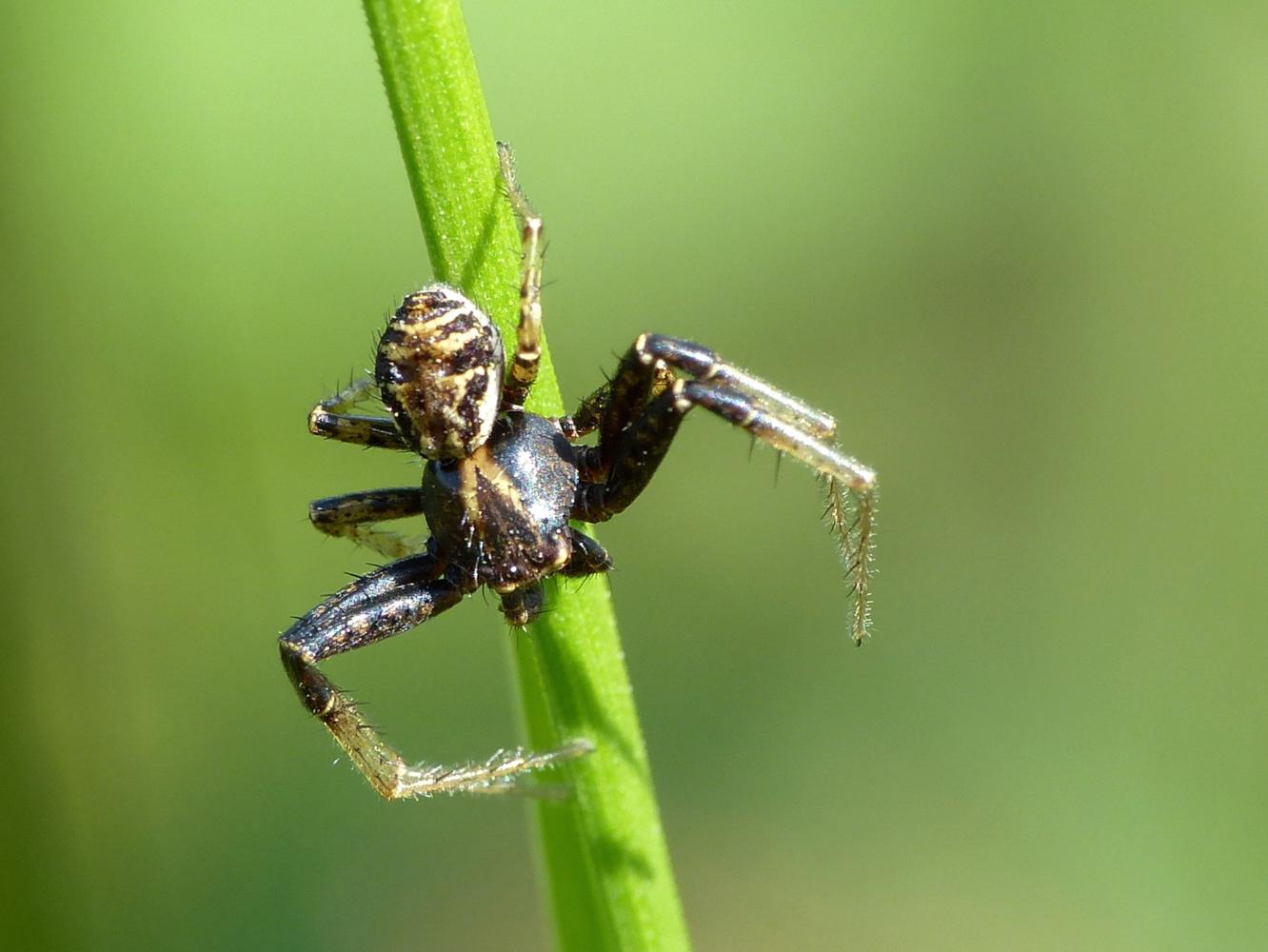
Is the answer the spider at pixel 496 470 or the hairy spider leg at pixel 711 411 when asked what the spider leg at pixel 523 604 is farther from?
the hairy spider leg at pixel 711 411

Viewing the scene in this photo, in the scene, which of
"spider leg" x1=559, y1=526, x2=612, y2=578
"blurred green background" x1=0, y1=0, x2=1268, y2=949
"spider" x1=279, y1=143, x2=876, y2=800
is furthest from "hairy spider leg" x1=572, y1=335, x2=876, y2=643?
"blurred green background" x1=0, y1=0, x2=1268, y2=949

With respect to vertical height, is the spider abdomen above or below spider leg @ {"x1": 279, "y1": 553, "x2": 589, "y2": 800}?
above

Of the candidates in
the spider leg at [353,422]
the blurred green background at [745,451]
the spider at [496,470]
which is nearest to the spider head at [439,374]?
the spider at [496,470]

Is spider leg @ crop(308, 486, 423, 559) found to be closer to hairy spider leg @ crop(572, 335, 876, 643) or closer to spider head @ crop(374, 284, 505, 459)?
spider head @ crop(374, 284, 505, 459)

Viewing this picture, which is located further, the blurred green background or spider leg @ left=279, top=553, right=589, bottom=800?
the blurred green background

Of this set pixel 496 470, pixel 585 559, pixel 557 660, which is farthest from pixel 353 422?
pixel 557 660
